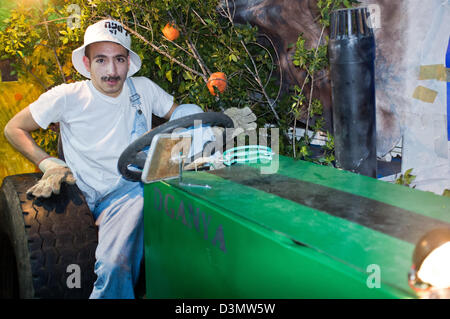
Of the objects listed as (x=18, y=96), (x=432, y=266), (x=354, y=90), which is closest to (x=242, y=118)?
(x=354, y=90)

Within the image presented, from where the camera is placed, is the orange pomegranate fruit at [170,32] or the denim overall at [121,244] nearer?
the denim overall at [121,244]

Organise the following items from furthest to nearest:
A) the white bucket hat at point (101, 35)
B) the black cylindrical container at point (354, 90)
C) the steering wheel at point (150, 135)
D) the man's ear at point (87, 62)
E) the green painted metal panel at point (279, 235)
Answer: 1. the man's ear at point (87, 62)
2. the white bucket hat at point (101, 35)
3. the black cylindrical container at point (354, 90)
4. the steering wheel at point (150, 135)
5. the green painted metal panel at point (279, 235)

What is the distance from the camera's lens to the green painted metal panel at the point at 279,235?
3.41ft

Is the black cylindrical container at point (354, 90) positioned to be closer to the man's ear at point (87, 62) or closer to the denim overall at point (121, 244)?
the denim overall at point (121, 244)

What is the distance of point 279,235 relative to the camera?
1.18m

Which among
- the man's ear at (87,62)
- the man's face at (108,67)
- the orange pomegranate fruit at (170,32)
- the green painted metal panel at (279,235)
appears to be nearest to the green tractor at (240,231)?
the green painted metal panel at (279,235)

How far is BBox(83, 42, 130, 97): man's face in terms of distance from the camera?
2.75 m

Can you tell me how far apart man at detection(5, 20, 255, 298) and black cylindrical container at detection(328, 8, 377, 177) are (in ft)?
2.75

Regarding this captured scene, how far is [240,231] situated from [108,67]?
6.05 feet

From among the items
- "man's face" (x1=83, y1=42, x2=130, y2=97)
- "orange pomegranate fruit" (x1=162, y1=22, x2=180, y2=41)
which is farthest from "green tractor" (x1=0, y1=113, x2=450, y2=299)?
"orange pomegranate fruit" (x1=162, y1=22, x2=180, y2=41)

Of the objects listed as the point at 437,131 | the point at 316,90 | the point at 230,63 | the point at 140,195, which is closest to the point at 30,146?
the point at 140,195

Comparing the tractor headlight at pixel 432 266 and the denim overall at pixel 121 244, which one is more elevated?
the tractor headlight at pixel 432 266

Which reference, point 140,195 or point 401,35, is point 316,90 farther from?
point 140,195

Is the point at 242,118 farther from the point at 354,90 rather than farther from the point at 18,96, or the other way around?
the point at 18,96
